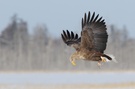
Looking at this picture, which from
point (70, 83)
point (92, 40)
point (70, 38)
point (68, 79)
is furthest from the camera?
point (68, 79)

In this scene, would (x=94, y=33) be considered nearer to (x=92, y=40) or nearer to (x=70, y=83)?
(x=92, y=40)

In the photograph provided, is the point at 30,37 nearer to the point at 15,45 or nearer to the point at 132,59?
the point at 15,45

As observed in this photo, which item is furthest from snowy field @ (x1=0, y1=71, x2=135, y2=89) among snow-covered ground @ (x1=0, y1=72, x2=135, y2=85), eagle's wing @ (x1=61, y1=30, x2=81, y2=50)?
eagle's wing @ (x1=61, y1=30, x2=81, y2=50)

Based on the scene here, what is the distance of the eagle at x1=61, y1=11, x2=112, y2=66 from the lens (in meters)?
11.4

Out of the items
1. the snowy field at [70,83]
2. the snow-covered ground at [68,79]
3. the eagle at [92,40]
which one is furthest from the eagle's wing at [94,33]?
the snow-covered ground at [68,79]

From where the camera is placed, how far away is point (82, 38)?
1161cm

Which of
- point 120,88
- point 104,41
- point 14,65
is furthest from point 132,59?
point 104,41

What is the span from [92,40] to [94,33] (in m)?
A: 0.16

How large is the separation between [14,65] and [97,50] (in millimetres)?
42092

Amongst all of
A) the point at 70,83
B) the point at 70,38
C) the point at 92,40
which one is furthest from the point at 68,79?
the point at 92,40

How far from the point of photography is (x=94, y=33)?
11.9m

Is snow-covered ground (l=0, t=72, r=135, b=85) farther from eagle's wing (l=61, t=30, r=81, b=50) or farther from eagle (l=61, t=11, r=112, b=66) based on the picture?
eagle (l=61, t=11, r=112, b=66)

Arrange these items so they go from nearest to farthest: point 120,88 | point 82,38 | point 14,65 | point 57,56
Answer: point 82,38 → point 120,88 → point 14,65 → point 57,56

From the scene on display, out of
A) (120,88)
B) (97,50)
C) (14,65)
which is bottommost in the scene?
(97,50)
